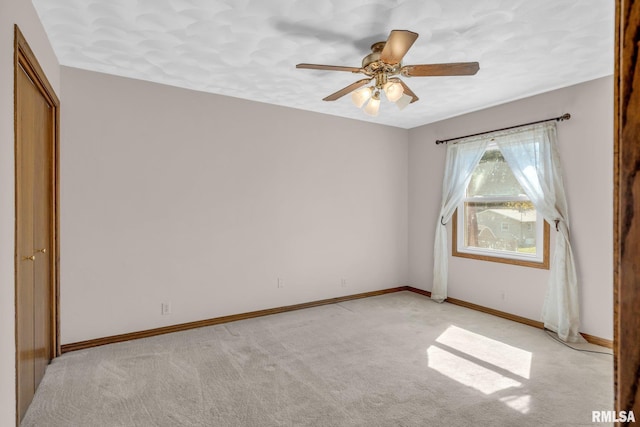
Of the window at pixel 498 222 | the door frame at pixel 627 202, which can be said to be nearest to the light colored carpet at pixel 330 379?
the window at pixel 498 222

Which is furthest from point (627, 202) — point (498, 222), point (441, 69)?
point (498, 222)

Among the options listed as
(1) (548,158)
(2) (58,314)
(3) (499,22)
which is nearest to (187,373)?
(2) (58,314)

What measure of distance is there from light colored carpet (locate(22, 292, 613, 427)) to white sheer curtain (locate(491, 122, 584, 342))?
0.91 ft

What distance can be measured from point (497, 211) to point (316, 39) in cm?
303

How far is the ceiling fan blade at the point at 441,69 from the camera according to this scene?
227 centimetres

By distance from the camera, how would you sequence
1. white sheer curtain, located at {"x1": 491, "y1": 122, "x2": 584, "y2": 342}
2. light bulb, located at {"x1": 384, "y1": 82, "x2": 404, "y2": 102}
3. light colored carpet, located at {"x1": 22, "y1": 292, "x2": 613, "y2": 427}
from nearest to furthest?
1. light colored carpet, located at {"x1": 22, "y1": 292, "x2": 613, "y2": 427}
2. light bulb, located at {"x1": 384, "y1": 82, "x2": 404, "y2": 102}
3. white sheer curtain, located at {"x1": 491, "y1": 122, "x2": 584, "y2": 342}

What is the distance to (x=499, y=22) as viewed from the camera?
93.7 inches

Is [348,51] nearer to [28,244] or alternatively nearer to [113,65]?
[113,65]

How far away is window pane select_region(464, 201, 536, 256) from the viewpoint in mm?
3996

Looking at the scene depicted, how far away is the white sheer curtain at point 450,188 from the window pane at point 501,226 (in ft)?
0.81

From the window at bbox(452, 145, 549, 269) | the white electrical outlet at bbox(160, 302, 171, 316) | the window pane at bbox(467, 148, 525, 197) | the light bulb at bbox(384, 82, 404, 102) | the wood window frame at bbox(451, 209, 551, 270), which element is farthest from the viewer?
the window pane at bbox(467, 148, 525, 197)

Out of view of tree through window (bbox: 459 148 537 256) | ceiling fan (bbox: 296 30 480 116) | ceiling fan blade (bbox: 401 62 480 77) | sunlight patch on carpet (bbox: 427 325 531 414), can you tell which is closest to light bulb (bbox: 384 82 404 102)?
ceiling fan (bbox: 296 30 480 116)

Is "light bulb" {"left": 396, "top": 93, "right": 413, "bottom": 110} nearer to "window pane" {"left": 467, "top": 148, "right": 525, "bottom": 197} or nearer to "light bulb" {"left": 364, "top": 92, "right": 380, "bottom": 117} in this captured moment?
"light bulb" {"left": 364, "top": 92, "right": 380, "bottom": 117}

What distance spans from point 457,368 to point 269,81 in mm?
3040
